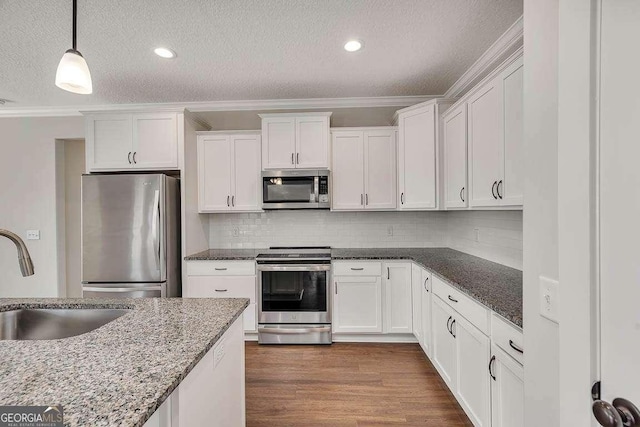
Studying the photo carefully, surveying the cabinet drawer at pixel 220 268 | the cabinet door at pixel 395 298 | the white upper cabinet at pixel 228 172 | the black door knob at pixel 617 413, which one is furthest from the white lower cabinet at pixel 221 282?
the black door knob at pixel 617 413

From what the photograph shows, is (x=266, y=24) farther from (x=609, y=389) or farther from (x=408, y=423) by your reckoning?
(x=408, y=423)

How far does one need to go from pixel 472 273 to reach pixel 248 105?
289cm

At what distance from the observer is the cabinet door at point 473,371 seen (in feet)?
4.98

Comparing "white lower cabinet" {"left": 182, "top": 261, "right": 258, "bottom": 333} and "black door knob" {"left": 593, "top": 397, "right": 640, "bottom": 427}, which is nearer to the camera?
"black door knob" {"left": 593, "top": 397, "right": 640, "bottom": 427}

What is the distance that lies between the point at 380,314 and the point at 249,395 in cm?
141

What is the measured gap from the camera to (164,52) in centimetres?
230

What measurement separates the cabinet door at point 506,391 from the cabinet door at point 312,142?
2.27 meters

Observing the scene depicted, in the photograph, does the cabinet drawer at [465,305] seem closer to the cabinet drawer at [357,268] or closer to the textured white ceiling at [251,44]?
the cabinet drawer at [357,268]

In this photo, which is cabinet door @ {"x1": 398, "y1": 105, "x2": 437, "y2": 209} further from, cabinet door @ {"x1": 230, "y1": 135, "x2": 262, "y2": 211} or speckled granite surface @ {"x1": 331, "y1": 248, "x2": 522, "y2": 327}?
cabinet door @ {"x1": 230, "y1": 135, "x2": 262, "y2": 211}

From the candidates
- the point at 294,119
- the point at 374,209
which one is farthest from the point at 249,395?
the point at 294,119

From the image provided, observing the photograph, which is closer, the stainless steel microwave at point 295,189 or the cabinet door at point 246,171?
the stainless steel microwave at point 295,189

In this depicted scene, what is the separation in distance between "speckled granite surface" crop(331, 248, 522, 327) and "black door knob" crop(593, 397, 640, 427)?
0.60 meters

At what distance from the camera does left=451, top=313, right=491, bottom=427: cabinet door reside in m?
1.52

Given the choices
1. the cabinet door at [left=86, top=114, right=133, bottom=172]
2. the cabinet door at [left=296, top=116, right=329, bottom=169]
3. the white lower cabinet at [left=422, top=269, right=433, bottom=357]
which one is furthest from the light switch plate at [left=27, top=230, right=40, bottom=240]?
the white lower cabinet at [left=422, top=269, right=433, bottom=357]
